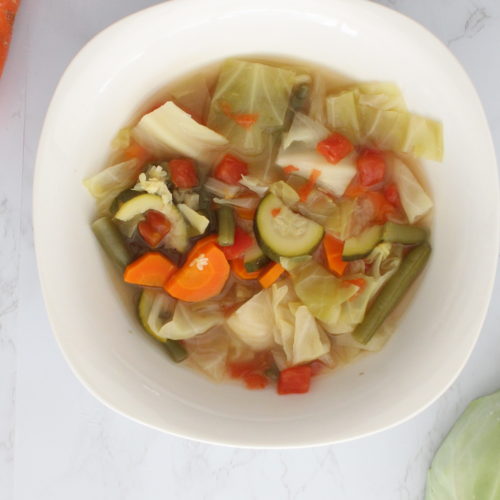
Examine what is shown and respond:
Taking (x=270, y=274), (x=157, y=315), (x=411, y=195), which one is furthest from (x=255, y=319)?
(x=411, y=195)

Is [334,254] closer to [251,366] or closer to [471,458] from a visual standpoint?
[251,366]

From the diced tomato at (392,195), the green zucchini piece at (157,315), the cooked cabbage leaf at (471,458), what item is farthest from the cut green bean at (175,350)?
the cooked cabbage leaf at (471,458)

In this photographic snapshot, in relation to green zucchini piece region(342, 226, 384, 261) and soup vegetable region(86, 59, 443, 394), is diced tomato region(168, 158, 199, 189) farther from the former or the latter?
green zucchini piece region(342, 226, 384, 261)

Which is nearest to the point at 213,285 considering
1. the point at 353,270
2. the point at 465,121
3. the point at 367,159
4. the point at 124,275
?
the point at 124,275

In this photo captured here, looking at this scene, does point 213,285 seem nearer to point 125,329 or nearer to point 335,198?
point 125,329

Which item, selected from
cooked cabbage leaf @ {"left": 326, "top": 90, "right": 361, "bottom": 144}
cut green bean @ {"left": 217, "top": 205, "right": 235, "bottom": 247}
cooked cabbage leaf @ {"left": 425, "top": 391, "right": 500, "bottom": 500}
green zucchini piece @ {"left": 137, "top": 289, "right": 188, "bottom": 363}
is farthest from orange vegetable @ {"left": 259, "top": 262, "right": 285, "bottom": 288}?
cooked cabbage leaf @ {"left": 425, "top": 391, "right": 500, "bottom": 500}

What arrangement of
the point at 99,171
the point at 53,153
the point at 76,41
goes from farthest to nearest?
the point at 76,41 < the point at 99,171 < the point at 53,153
